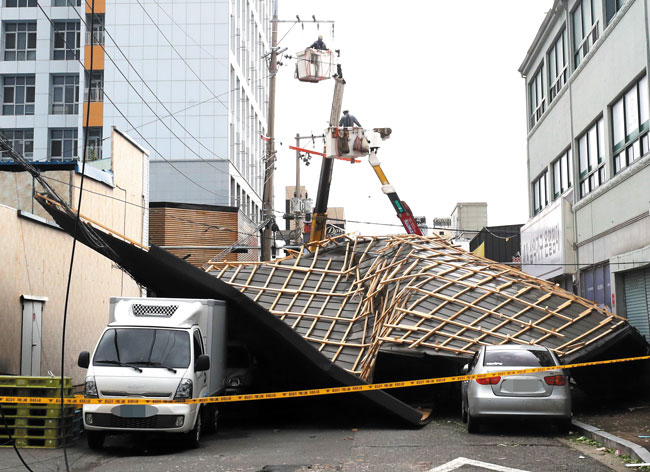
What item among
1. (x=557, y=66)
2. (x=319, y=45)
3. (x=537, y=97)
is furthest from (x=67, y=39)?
(x=557, y=66)

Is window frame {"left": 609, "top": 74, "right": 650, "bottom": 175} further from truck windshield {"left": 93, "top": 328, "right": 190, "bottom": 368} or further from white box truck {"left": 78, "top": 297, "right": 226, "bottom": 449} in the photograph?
truck windshield {"left": 93, "top": 328, "right": 190, "bottom": 368}

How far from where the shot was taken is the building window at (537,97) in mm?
30188

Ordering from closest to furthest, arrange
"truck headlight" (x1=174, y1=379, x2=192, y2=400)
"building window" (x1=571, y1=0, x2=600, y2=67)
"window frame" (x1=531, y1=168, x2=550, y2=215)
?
"truck headlight" (x1=174, y1=379, x2=192, y2=400)
"building window" (x1=571, y1=0, x2=600, y2=67)
"window frame" (x1=531, y1=168, x2=550, y2=215)

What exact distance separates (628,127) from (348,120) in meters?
9.56

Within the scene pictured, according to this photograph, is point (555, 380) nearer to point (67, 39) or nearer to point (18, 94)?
point (67, 39)

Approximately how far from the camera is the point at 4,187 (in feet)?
72.7

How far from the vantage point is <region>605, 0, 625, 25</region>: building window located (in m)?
20.3

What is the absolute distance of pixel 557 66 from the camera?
27.5 metres

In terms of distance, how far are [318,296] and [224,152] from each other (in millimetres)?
27391

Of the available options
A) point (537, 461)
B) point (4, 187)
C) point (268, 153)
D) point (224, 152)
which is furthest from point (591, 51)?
point (224, 152)

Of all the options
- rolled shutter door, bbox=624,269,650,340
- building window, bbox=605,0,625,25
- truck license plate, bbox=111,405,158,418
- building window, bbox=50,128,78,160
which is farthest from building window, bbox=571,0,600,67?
building window, bbox=50,128,78,160

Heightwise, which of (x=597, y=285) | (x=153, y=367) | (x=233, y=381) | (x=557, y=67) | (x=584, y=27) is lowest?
(x=233, y=381)

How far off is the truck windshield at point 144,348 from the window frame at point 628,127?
38.7 ft

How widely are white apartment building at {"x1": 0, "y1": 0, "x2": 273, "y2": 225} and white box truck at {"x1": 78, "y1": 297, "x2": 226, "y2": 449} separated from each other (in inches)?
1256
